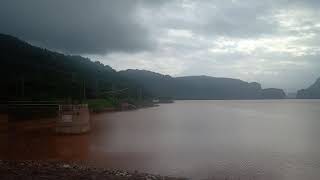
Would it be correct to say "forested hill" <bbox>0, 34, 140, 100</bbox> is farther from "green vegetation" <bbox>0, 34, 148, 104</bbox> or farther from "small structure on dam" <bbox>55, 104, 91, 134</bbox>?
"small structure on dam" <bbox>55, 104, 91, 134</bbox>

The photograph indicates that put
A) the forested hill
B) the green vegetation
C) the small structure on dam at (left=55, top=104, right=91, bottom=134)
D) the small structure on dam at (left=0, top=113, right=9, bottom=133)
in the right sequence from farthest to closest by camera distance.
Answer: the forested hill, the green vegetation, the small structure on dam at (left=0, top=113, right=9, bottom=133), the small structure on dam at (left=55, top=104, right=91, bottom=134)

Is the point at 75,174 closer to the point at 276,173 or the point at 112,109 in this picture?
the point at 276,173

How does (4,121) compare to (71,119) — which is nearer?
(71,119)

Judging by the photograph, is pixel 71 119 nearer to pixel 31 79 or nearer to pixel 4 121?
pixel 4 121

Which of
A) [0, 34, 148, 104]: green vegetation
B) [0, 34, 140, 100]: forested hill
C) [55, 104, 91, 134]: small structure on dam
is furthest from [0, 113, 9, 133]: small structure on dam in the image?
[0, 34, 140, 100]: forested hill

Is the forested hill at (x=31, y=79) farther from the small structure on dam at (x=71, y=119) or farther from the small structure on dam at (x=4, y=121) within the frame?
the small structure on dam at (x=71, y=119)

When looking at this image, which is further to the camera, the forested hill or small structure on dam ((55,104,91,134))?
the forested hill

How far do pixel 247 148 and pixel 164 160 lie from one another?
1030cm

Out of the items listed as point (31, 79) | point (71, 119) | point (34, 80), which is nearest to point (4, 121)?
point (71, 119)

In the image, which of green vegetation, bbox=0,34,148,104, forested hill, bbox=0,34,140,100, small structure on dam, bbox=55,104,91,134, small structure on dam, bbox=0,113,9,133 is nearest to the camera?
small structure on dam, bbox=55,104,91,134

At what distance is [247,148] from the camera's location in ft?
113

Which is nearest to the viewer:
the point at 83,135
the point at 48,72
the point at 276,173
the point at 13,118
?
the point at 276,173

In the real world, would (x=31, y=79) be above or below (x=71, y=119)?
above

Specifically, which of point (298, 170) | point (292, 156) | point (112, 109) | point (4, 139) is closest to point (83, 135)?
point (4, 139)
